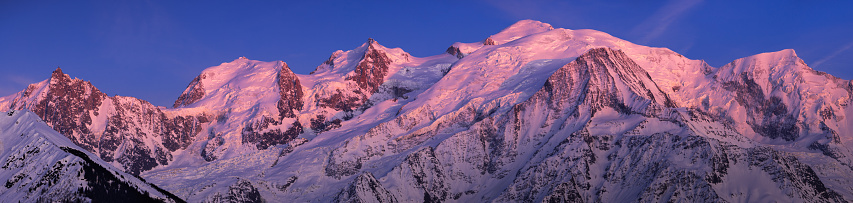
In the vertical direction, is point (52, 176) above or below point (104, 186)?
above

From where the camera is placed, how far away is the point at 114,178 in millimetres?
196375

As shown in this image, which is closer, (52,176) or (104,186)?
(52,176)

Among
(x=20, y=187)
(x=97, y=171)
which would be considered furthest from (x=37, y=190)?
(x=97, y=171)

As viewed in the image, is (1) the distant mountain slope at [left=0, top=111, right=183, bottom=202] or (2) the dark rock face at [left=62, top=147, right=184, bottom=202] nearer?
(1) the distant mountain slope at [left=0, top=111, right=183, bottom=202]

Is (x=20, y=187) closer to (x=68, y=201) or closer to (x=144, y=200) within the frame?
(x=68, y=201)

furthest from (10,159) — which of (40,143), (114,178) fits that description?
(114,178)

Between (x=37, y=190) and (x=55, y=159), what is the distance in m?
10.1

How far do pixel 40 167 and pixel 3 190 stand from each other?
389 inches

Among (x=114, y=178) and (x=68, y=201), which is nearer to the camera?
(x=68, y=201)

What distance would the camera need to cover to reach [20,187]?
594ft

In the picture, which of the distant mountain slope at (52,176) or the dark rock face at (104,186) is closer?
the distant mountain slope at (52,176)

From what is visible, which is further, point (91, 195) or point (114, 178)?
point (114, 178)

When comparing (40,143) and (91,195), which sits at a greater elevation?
(40,143)

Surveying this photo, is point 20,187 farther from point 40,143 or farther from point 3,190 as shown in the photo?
point 40,143
